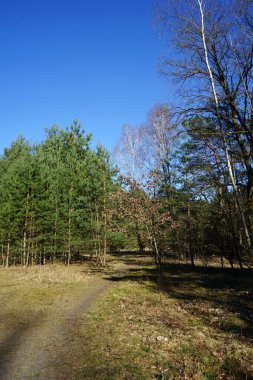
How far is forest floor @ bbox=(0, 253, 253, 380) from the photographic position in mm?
5941

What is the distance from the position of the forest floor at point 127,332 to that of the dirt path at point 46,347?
20mm

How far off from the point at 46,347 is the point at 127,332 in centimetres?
221

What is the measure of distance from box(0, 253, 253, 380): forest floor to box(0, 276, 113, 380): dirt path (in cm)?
2

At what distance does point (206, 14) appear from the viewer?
10.1m

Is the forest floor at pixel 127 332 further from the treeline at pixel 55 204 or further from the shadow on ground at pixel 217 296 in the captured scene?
the treeline at pixel 55 204

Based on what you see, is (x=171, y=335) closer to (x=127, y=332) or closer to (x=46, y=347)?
(x=127, y=332)

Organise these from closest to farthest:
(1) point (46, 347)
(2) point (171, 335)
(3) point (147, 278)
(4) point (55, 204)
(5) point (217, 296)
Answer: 1. (1) point (46, 347)
2. (2) point (171, 335)
3. (5) point (217, 296)
4. (3) point (147, 278)
5. (4) point (55, 204)

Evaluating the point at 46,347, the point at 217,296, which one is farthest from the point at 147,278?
the point at 46,347

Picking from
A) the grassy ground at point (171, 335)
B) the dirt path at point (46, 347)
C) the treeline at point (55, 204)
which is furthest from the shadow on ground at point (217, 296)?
the treeline at point (55, 204)

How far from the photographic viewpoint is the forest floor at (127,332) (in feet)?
19.5

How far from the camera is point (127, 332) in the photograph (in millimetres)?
8164

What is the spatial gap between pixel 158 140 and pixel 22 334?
65.2ft

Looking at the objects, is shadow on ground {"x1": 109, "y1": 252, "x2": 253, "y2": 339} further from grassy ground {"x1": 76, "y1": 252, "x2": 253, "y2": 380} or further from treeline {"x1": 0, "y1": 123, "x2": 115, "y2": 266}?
treeline {"x1": 0, "y1": 123, "x2": 115, "y2": 266}

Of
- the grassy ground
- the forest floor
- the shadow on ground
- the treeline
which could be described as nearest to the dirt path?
the forest floor
